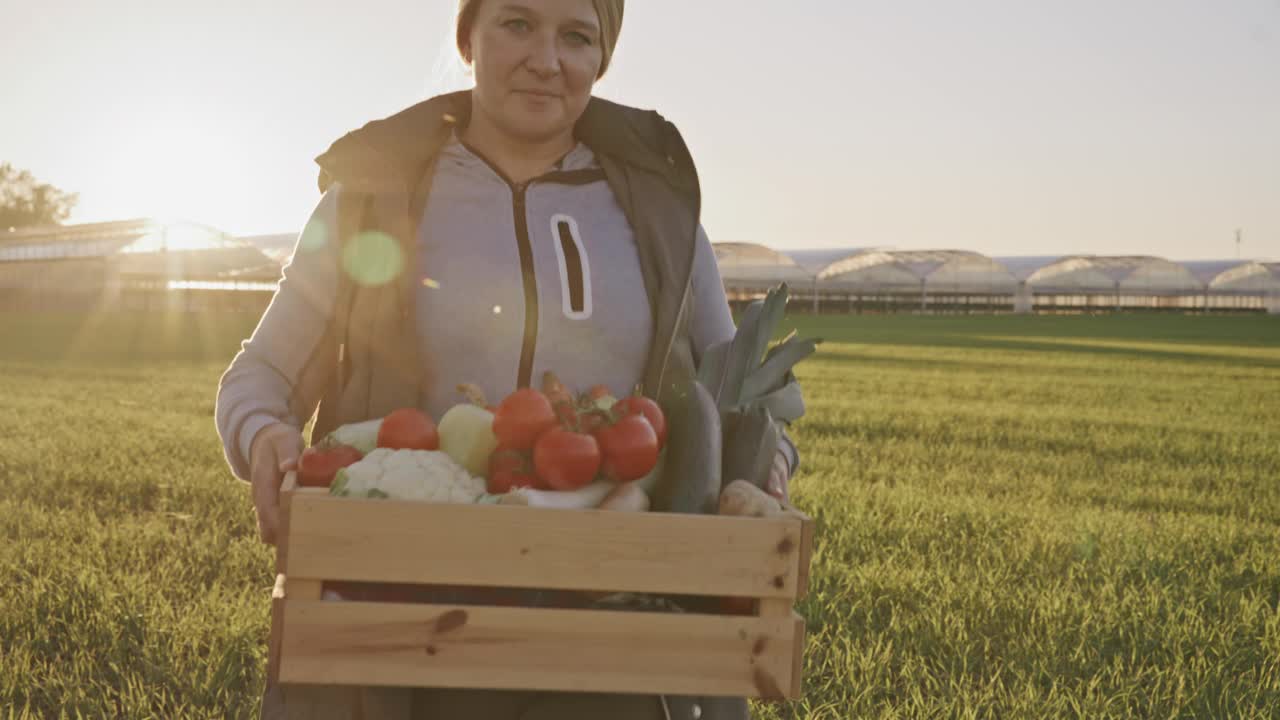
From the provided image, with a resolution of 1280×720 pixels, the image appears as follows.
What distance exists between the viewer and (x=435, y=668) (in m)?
1.35

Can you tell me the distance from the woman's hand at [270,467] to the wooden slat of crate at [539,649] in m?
0.32

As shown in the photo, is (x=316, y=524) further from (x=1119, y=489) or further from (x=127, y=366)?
(x=127, y=366)

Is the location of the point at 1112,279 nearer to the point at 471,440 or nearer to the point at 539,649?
the point at 471,440

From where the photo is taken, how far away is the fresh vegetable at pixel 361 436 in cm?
172

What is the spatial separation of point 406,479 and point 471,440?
18cm

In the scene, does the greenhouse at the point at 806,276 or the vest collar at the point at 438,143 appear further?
the greenhouse at the point at 806,276

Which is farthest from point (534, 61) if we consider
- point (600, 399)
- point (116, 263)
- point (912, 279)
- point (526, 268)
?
point (912, 279)

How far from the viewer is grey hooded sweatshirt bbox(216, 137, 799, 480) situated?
194 cm

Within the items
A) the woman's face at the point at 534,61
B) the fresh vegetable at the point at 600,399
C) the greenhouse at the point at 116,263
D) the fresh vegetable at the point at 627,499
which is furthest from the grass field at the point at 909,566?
the greenhouse at the point at 116,263

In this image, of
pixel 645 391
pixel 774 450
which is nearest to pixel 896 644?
pixel 645 391

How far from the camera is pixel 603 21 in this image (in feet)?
6.37

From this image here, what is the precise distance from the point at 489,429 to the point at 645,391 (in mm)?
485

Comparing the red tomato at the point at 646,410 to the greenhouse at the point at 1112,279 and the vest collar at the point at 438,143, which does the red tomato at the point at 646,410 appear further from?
the greenhouse at the point at 1112,279

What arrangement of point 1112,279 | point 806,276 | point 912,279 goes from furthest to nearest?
1. point 1112,279
2. point 806,276
3. point 912,279
